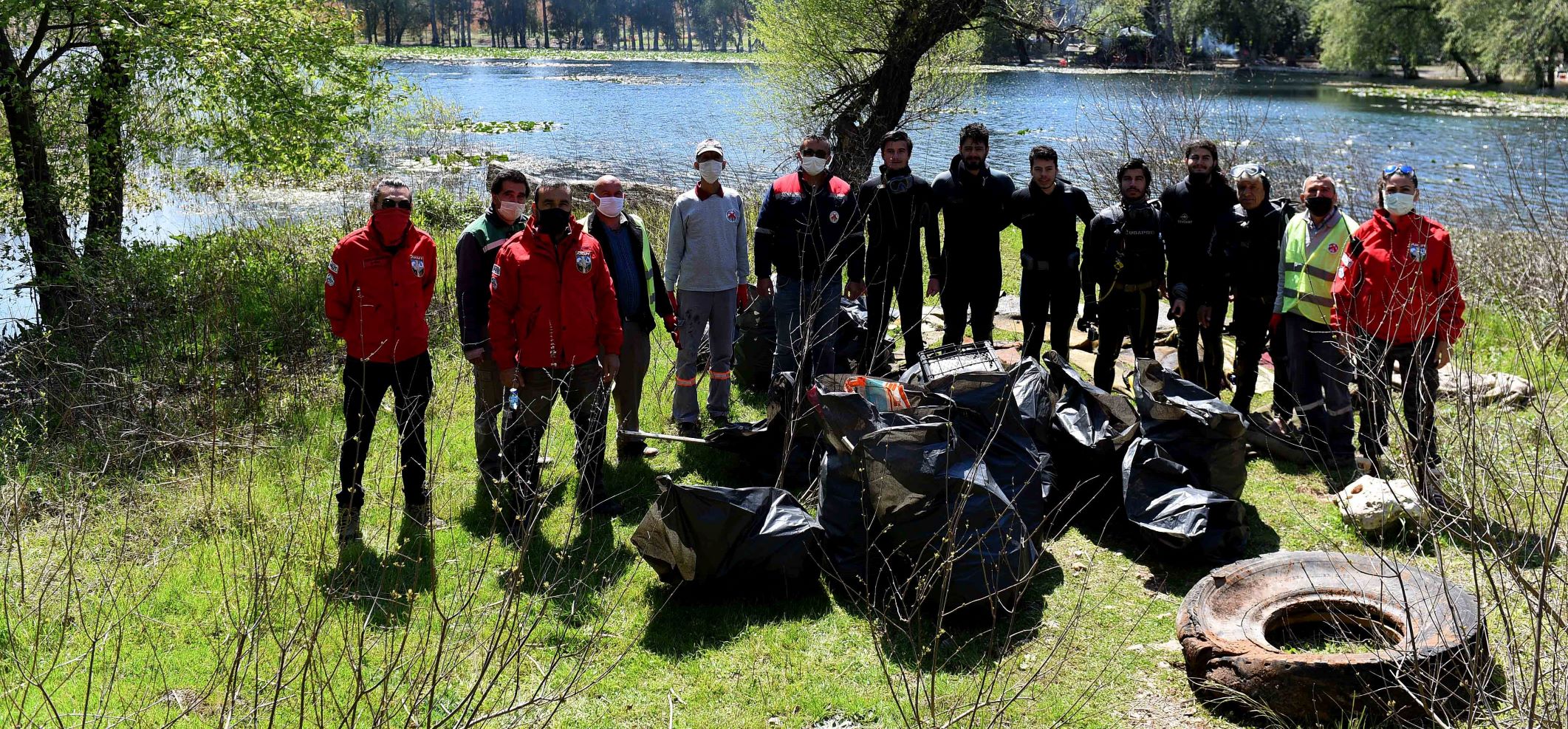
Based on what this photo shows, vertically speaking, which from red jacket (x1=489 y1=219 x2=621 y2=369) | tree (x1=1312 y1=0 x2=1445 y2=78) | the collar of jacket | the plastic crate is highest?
tree (x1=1312 y1=0 x2=1445 y2=78)

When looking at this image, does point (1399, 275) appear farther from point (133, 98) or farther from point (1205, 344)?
point (133, 98)

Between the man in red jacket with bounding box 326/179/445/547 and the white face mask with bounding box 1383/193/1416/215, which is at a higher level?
the white face mask with bounding box 1383/193/1416/215

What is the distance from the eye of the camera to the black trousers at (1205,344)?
22.0 ft

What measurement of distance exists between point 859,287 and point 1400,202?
3027mm

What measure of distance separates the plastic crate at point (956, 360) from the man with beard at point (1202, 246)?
165 cm

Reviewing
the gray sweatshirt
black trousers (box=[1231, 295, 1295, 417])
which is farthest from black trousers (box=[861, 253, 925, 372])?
black trousers (box=[1231, 295, 1295, 417])

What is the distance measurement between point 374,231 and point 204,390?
3.28 metres

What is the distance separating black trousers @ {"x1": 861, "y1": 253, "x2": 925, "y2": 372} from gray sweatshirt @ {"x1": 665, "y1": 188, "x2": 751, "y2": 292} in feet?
3.47

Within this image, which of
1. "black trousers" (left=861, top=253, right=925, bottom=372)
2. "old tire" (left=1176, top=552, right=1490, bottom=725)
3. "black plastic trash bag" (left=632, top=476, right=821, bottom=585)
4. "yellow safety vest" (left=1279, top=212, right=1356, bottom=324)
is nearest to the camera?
"old tire" (left=1176, top=552, right=1490, bottom=725)

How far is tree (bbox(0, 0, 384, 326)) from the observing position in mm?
11234

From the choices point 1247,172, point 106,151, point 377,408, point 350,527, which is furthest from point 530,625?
point 106,151

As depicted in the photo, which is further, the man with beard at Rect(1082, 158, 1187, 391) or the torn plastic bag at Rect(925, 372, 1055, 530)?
the man with beard at Rect(1082, 158, 1187, 391)

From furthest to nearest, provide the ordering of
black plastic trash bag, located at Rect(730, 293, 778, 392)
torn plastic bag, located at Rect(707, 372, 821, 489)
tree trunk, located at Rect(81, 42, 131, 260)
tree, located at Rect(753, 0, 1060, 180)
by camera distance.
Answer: tree, located at Rect(753, 0, 1060, 180)
tree trunk, located at Rect(81, 42, 131, 260)
black plastic trash bag, located at Rect(730, 293, 778, 392)
torn plastic bag, located at Rect(707, 372, 821, 489)

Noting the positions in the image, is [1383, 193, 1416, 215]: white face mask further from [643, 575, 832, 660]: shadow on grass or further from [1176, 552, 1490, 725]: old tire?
[643, 575, 832, 660]: shadow on grass
